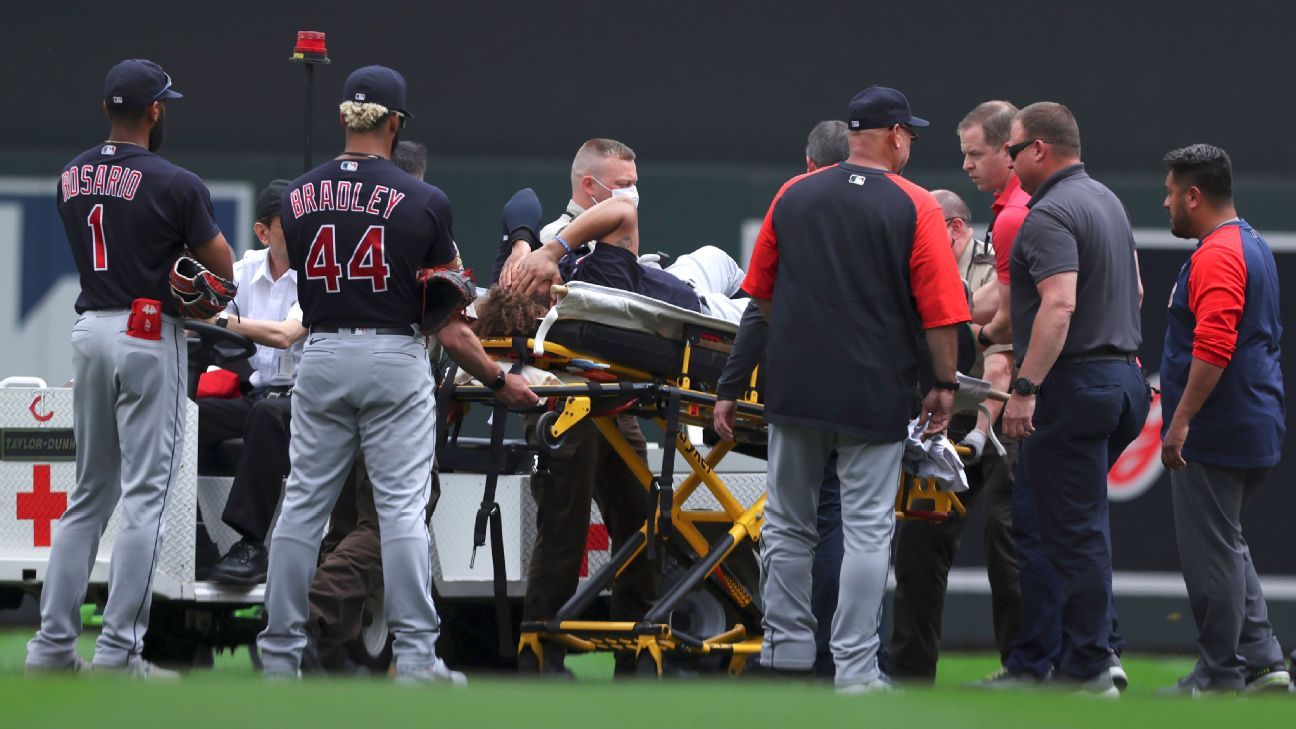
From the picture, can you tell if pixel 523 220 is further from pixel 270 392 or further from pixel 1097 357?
pixel 1097 357

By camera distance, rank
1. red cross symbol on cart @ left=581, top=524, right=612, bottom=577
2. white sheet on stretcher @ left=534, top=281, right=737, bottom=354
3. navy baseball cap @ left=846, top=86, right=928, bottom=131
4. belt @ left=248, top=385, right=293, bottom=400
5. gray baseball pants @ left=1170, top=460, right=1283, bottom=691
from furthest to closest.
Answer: red cross symbol on cart @ left=581, top=524, right=612, bottom=577, belt @ left=248, top=385, right=293, bottom=400, gray baseball pants @ left=1170, top=460, right=1283, bottom=691, white sheet on stretcher @ left=534, top=281, right=737, bottom=354, navy baseball cap @ left=846, top=86, right=928, bottom=131

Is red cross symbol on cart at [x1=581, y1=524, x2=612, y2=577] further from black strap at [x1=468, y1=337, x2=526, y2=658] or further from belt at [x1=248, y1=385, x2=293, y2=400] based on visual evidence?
belt at [x1=248, y1=385, x2=293, y2=400]

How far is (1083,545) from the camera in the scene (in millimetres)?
5922

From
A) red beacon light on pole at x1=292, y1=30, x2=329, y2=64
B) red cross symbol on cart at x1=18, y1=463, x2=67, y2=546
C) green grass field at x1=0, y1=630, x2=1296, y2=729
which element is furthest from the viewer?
red beacon light on pole at x1=292, y1=30, x2=329, y2=64

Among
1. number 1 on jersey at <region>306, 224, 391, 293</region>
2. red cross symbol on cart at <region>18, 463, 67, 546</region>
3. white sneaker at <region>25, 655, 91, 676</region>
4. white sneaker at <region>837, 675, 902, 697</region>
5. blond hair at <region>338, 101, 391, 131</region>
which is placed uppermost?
blond hair at <region>338, 101, 391, 131</region>

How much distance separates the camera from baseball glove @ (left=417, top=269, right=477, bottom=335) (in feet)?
18.3

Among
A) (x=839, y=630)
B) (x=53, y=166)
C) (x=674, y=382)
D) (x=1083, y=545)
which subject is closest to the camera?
(x=839, y=630)

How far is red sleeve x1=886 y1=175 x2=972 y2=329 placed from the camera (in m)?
5.58

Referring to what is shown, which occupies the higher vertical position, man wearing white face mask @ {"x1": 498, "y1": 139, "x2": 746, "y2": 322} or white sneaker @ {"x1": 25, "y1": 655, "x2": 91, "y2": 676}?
man wearing white face mask @ {"x1": 498, "y1": 139, "x2": 746, "y2": 322}

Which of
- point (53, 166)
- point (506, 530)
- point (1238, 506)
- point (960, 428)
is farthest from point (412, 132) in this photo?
point (1238, 506)

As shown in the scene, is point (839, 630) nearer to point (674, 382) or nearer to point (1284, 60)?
point (674, 382)

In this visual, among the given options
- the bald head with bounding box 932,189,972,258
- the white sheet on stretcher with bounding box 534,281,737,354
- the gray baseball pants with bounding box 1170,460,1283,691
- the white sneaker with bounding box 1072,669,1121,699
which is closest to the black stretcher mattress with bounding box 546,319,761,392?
the white sheet on stretcher with bounding box 534,281,737,354

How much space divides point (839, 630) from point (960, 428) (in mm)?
1246

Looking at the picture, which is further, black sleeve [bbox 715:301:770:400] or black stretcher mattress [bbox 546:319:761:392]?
black stretcher mattress [bbox 546:319:761:392]
